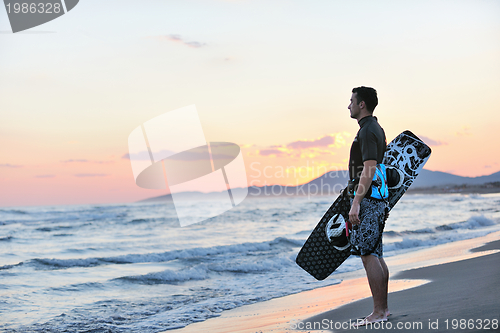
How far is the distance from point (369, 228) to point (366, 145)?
0.54 metres

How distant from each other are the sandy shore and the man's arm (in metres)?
0.74

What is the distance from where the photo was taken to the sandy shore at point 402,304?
262 cm

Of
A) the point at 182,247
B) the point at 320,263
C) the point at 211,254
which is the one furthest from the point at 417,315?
the point at 182,247

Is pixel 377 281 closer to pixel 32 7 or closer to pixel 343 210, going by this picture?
pixel 343 210

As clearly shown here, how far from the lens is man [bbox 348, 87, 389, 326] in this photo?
8.22ft

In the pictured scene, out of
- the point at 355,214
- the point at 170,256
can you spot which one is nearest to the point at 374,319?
the point at 355,214

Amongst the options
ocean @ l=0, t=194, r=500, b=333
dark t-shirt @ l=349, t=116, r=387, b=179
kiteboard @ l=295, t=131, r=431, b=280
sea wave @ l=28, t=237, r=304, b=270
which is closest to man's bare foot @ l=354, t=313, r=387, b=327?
kiteboard @ l=295, t=131, r=431, b=280

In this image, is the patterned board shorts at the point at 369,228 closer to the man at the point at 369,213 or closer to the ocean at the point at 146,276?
the man at the point at 369,213

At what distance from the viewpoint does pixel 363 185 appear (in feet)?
8.20

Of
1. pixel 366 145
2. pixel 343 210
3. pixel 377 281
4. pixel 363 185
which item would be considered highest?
pixel 366 145

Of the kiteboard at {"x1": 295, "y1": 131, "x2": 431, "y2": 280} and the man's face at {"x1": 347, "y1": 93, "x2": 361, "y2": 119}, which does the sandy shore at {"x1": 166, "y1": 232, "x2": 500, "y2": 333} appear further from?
the man's face at {"x1": 347, "y1": 93, "x2": 361, "y2": 119}

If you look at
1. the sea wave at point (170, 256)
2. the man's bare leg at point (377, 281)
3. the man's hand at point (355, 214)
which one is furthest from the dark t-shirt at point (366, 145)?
the sea wave at point (170, 256)

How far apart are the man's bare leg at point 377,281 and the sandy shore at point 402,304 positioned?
0.12 meters

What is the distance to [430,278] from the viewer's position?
4777 millimetres
